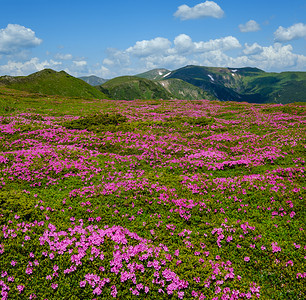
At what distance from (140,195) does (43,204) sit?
536cm

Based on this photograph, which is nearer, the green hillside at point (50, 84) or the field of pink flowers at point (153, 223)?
the field of pink flowers at point (153, 223)

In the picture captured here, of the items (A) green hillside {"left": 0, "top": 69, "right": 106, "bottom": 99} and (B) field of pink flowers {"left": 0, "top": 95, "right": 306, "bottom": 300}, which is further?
(A) green hillside {"left": 0, "top": 69, "right": 106, "bottom": 99}

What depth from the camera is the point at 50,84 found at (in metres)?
178

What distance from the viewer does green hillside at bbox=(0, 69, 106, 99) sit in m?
161

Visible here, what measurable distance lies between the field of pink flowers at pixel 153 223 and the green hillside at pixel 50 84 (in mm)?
174624

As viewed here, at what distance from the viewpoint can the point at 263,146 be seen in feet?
65.2

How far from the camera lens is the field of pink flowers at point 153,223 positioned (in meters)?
6.98

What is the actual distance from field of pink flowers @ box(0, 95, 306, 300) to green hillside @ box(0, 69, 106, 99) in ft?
573

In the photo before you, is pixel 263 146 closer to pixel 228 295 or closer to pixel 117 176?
pixel 117 176

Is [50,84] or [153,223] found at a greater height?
[50,84]

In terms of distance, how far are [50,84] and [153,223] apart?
202 metres

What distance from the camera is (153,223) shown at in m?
10.2

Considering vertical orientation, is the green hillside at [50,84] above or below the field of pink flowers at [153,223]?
above

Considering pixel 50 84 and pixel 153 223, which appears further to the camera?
pixel 50 84
